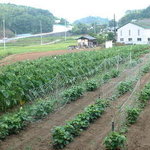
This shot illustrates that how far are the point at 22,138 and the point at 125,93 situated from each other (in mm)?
6561

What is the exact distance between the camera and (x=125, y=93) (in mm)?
13875

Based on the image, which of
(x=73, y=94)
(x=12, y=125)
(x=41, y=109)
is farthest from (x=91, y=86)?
(x=12, y=125)

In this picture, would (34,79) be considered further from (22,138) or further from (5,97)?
(22,138)

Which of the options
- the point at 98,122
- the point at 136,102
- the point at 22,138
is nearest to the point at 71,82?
the point at 136,102

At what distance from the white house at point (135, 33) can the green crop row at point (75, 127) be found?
52.8 metres

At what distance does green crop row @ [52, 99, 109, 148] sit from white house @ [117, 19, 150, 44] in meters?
52.8

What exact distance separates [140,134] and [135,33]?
55524mm

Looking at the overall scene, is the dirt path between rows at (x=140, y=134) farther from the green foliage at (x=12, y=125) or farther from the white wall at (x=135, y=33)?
the white wall at (x=135, y=33)

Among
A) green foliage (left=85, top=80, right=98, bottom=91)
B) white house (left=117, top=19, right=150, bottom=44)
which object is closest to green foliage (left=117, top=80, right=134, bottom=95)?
green foliage (left=85, top=80, right=98, bottom=91)

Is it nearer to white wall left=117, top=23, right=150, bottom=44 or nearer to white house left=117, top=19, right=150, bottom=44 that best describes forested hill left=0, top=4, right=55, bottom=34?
white house left=117, top=19, right=150, bottom=44

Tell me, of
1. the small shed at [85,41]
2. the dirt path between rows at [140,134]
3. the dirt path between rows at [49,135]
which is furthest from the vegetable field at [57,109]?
the small shed at [85,41]

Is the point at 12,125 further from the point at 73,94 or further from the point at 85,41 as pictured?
the point at 85,41

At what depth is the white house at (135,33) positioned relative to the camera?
6128 cm

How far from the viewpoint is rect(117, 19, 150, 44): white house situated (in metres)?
61.3
